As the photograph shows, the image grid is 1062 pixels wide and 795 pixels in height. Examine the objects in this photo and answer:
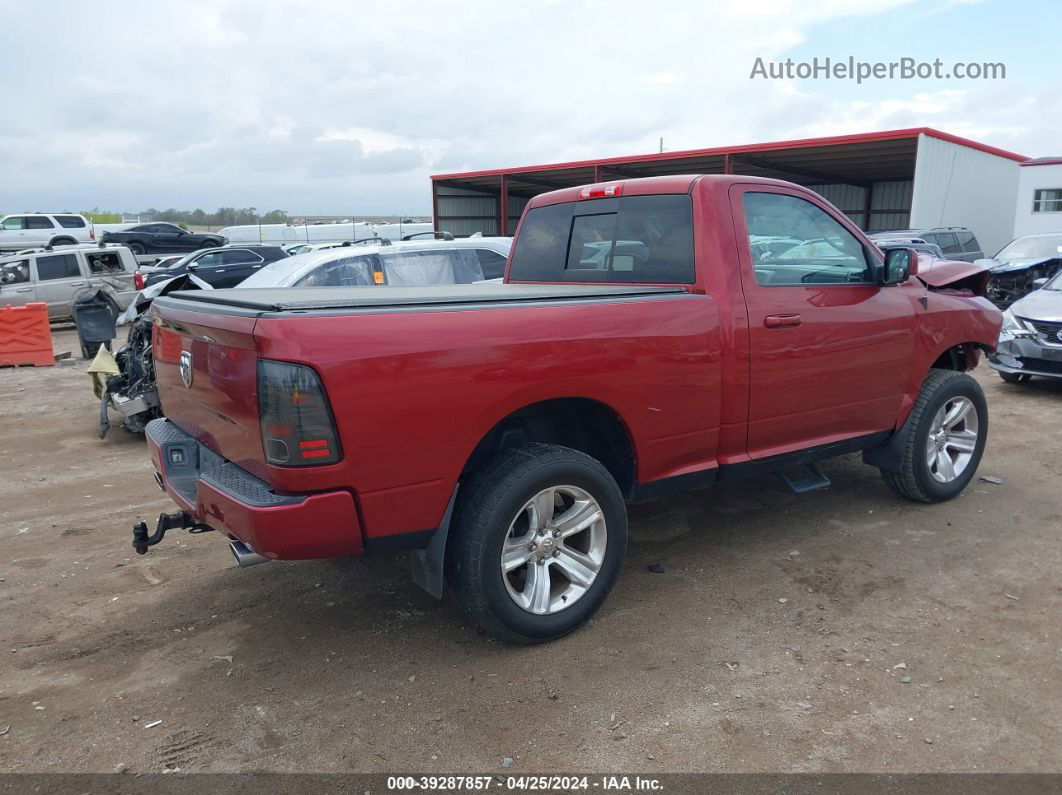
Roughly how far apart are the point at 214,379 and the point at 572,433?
65.0 inches

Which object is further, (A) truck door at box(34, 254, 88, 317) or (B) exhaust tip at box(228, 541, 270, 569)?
(A) truck door at box(34, 254, 88, 317)

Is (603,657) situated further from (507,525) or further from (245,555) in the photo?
(245,555)

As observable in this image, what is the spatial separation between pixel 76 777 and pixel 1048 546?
16.2 feet

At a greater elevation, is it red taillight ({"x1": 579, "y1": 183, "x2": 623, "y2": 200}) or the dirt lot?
red taillight ({"x1": 579, "y1": 183, "x2": 623, "y2": 200})

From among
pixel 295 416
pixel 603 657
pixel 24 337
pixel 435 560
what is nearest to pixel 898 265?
pixel 603 657

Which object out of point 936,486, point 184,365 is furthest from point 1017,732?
point 184,365

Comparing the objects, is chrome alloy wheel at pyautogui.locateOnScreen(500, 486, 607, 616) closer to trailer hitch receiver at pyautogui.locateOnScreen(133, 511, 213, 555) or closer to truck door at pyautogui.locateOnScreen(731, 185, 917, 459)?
truck door at pyautogui.locateOnScreen(731, 185, 917, 459)

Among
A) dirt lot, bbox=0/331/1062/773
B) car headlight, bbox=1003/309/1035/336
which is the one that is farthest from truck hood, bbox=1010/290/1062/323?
dirt lot, bbox=0/331/1062/773

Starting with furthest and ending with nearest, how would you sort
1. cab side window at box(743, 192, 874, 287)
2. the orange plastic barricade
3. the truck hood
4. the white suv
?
the white suv < the orange plastic barricade < the truck hood < cab side window at box(743, 192, 874, 287)

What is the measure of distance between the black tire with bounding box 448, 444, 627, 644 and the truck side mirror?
222cm

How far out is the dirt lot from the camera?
2.83 meters

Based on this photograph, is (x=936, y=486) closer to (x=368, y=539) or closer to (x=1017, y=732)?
(x=1017, y=732)

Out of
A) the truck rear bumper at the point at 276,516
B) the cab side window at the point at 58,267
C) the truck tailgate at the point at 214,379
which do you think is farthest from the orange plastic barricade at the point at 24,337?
the truck rear bumper at the point at 276,516

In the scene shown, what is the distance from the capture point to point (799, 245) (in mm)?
4328
